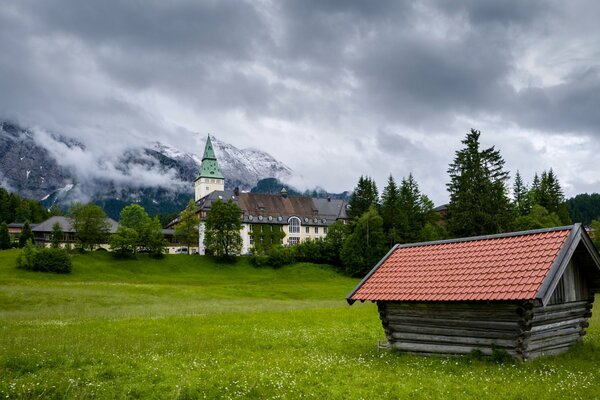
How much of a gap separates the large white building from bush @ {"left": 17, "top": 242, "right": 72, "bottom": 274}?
152ft

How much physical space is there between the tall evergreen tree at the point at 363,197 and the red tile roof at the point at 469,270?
3526 inches

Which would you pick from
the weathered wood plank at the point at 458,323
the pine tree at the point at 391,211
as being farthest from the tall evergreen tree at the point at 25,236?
the weathered wood plank at the point at 458,323

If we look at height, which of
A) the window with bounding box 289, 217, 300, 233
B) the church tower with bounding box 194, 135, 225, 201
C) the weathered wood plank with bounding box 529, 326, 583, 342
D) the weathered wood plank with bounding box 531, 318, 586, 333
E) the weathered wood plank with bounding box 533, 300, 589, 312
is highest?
the church tower with bounding box 194, 135, 225, 201

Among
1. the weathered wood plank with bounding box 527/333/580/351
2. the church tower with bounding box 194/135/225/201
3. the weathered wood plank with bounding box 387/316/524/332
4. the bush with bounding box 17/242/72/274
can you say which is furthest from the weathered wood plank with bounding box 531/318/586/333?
the church tower with bounding box 194/135/225/201

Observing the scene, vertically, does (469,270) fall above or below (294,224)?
below

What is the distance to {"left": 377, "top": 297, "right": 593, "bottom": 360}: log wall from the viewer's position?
1659 cm

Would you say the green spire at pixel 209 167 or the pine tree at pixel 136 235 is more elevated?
the green spire at pixel 209 167

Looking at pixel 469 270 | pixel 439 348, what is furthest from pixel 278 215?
pixel 469 270

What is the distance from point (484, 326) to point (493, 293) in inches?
61.6

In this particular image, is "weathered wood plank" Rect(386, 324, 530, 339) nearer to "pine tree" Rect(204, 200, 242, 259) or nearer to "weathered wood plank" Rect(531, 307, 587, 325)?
"weathered wood plank" Rect(531, 307, 587, 325)

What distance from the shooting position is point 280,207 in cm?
13775

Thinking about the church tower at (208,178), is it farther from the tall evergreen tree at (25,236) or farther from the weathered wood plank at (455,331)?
the weathered wood plank at (455,331)

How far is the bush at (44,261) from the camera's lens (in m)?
78.1

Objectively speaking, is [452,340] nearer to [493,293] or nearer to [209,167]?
[493,293]
